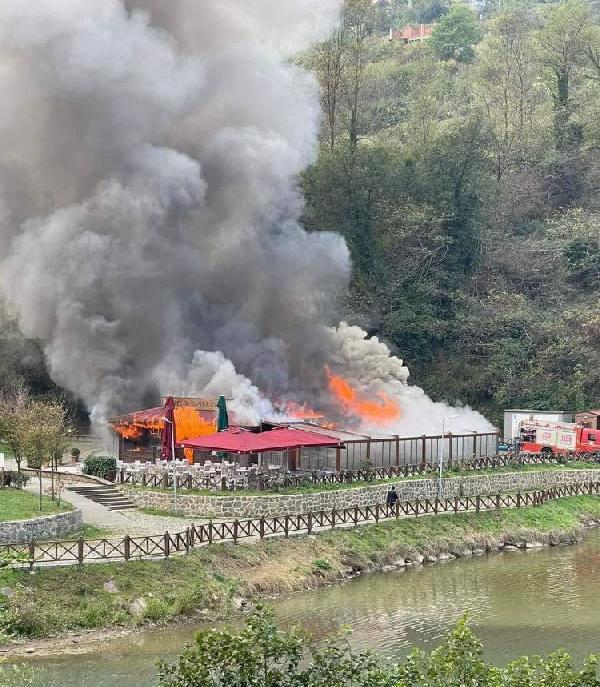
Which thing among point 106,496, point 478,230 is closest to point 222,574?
point 106,496

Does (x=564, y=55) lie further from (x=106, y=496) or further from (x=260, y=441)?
(x=106, y=496)

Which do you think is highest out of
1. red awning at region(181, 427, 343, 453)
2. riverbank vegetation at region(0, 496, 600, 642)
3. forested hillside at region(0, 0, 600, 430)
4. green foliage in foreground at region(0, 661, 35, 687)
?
forested hillside at region(0, 0, 600, 430)

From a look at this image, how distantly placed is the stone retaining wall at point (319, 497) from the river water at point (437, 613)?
511 cm

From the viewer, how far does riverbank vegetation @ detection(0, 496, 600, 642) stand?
37.2 metres

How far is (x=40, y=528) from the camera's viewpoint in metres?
42.4

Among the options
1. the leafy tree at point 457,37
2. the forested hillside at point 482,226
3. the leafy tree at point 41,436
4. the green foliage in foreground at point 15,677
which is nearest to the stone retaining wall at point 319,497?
the leafy tree at point 41,436

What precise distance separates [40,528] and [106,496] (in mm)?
10520

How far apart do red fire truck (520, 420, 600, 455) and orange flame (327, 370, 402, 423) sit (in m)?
8.47

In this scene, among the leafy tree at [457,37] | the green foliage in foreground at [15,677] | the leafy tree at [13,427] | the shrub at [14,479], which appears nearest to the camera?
the green foliage in foreground at [15,677]

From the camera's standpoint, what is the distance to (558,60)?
108m

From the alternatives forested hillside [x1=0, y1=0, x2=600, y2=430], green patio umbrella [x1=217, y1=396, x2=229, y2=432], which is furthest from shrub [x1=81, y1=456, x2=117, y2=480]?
forested hillside [x1=0, y1=0, x2=600, y2=430]

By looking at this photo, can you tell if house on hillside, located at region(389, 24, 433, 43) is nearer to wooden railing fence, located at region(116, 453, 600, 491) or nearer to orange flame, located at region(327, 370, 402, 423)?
orange flame, located at region(327, 370, 402, 423)

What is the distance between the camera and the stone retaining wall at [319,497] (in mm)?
49781

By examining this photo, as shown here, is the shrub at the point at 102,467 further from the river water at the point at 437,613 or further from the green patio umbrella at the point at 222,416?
the river water at the point at 437,613
